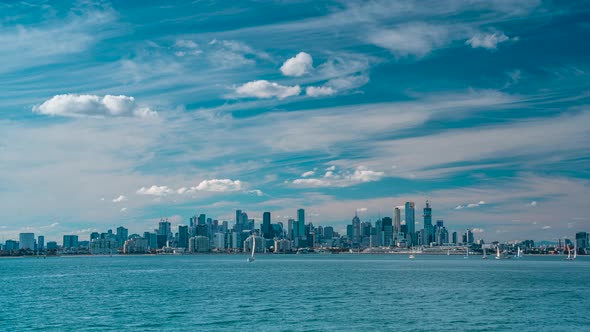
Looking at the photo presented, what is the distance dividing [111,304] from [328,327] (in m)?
41.0

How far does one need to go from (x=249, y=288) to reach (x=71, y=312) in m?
44.7

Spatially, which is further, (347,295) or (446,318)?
(347,295)

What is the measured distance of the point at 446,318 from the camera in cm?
7681

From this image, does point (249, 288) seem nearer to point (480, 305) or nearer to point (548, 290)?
point (480, 305)

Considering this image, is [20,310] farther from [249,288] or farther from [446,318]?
[446,318]

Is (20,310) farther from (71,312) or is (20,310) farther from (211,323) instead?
(211,323)

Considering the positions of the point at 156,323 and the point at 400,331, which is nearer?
the point at 400,331

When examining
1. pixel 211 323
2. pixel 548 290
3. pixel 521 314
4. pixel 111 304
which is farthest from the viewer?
pixel 548 290

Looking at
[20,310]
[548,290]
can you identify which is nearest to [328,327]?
[20,310]

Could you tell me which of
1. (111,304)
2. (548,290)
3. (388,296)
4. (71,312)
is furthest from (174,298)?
(548,290)

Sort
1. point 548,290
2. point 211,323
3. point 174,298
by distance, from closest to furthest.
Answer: point 211,323, point 174,298, point 548,290

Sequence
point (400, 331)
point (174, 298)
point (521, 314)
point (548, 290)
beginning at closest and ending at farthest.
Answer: point (400, 331) → point (521, 314) → point (174, 298) → point (548, 290)

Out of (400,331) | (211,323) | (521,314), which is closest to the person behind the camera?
(400,331)

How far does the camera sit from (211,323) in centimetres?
7275
